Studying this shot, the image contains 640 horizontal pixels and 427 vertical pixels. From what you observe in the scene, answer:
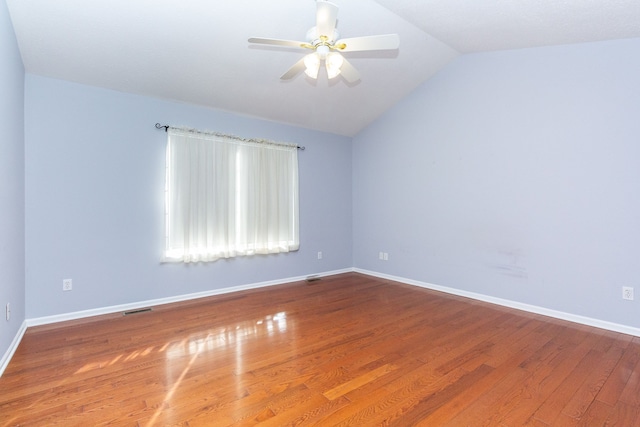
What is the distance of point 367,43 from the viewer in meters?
2.29

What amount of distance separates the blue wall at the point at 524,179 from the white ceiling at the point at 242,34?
382mm

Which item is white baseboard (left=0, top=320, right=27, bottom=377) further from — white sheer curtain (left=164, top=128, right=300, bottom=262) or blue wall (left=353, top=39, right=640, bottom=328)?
blue wall (left=353, top=39, right=640, bottom=328)

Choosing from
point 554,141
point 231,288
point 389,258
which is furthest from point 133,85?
point 554,141

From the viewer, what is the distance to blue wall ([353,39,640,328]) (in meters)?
2.90

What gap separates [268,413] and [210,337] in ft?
4.07

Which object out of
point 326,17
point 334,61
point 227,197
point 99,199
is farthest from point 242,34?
point 99,199

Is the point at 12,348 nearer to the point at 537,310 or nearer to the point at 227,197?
the point at 227,197

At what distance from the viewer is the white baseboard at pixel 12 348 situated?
7.19 feet

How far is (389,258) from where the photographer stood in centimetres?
497

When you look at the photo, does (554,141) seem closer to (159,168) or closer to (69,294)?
(159,168)

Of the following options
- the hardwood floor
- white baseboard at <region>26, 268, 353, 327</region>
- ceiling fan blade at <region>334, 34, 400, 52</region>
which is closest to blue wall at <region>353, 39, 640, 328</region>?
the hardwood floor

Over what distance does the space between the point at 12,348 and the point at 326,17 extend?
3432mm

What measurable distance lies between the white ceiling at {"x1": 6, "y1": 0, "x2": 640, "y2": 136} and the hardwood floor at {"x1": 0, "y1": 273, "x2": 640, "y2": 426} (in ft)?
8.36

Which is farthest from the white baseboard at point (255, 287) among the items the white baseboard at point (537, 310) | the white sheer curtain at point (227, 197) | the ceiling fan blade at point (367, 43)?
the ceiling fan blade at point (367, 43)
